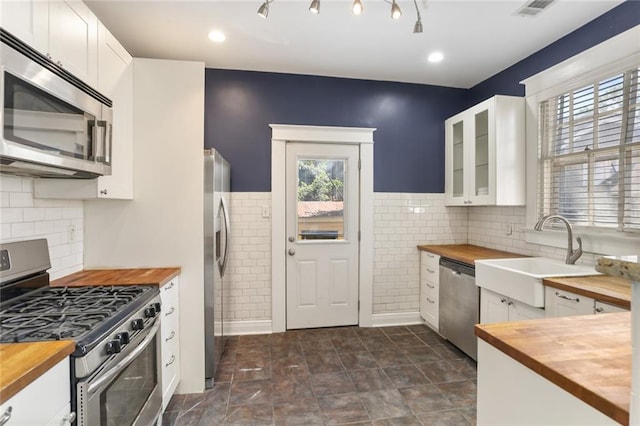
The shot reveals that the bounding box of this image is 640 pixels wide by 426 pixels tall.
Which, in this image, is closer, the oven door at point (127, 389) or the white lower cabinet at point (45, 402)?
the white lower cabinet at point (45, 402)

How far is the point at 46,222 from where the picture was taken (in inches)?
74.0

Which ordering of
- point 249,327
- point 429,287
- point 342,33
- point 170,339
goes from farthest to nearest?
1. point 429,287
2. point 249,327
3. point 342,33
4. point 170,339

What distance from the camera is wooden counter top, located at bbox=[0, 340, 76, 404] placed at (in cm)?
86

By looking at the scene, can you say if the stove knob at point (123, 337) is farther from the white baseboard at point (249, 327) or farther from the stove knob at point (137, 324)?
the white baseboard at point (249, 327)

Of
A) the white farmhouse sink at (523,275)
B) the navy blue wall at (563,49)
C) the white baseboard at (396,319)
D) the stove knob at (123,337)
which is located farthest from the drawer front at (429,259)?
the stove knob at (123,337)

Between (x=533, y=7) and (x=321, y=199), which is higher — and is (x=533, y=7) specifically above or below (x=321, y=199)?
above

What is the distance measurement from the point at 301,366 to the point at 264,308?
89 cm

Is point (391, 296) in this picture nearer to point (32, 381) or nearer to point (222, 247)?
point (222, 247)

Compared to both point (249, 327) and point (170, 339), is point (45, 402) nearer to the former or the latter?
point (170, 339)

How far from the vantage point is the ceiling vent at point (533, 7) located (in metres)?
2.22

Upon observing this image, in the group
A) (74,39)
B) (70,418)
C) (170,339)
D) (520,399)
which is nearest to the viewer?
(520,399)

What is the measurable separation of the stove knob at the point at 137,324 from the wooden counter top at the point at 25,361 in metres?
Answer: 0.39

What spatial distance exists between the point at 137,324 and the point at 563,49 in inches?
146

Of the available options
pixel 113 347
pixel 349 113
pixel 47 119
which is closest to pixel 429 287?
pixel 349 113
